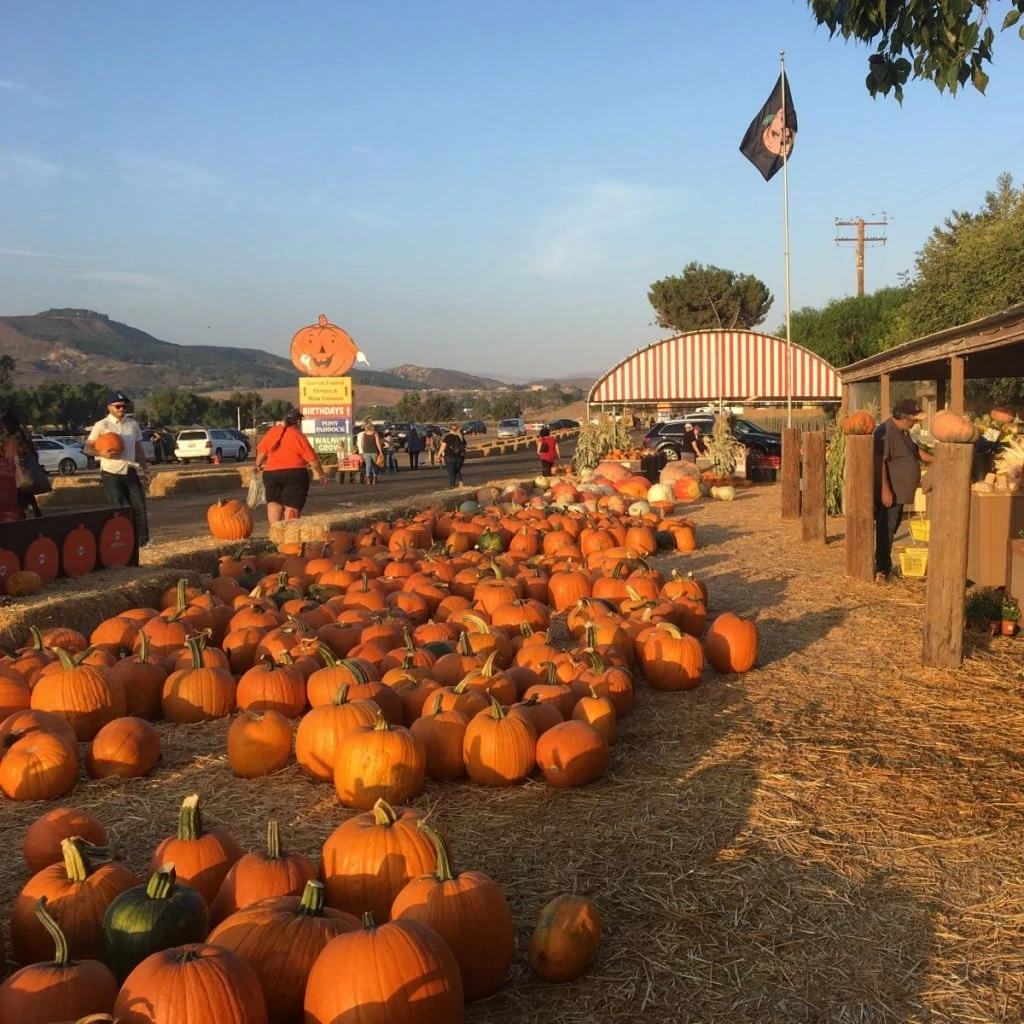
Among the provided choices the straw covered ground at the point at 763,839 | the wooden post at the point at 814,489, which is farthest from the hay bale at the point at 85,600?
the wooden post at the point at 814,489

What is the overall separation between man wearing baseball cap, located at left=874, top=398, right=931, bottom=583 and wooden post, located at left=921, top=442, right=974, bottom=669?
303 cm

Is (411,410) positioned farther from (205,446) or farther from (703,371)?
(703,371)

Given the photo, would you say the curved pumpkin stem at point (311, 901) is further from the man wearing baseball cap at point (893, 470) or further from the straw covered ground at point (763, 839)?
the man wearing baseball cap at point (893, 470)

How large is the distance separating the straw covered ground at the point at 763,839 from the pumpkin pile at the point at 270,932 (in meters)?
0.29

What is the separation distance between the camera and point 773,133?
20438 mm

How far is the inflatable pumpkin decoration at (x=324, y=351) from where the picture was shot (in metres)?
24.6

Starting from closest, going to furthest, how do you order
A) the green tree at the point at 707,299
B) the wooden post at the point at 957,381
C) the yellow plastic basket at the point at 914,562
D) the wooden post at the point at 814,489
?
the wooden post at the point at 957,381 → the yellow plastic basket at the point at 914,562 → the wooden post at the point at 814,489 → the green tree at the point at 707,299

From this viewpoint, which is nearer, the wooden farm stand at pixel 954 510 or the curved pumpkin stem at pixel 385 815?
the curved pumpkin stem at pixel 385 815

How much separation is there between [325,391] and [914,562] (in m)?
18.2

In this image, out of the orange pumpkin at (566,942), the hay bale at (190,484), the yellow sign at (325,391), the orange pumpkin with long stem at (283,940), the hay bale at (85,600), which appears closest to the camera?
the orange pumpkin with long stem at (283,940)

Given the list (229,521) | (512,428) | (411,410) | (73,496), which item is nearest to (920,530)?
(229,521)

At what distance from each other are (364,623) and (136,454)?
5.11 m

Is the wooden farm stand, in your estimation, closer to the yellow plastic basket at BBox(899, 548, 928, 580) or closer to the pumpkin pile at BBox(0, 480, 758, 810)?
the yellow plastic basket at BBox(899, 548, 928, 580)

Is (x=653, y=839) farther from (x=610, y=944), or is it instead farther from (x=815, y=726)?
(x=815, y=726)
